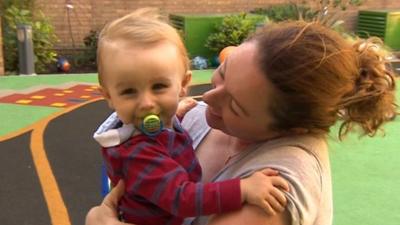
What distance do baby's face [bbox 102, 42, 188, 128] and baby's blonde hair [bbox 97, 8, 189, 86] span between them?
22mm

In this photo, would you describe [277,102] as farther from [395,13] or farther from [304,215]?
[395,13]

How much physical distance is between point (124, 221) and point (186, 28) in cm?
1123

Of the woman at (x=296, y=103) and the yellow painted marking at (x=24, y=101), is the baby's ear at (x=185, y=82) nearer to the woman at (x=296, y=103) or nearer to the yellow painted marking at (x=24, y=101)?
the woman at (x=296, y=103)

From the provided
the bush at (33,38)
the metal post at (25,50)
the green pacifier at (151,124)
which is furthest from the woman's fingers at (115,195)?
the bush at (33,38)

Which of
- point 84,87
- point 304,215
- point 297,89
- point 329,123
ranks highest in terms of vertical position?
point 297,89

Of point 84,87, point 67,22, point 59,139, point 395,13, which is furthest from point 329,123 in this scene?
point 395,13

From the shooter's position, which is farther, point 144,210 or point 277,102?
point 144,210

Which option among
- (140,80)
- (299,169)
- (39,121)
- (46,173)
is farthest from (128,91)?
(39,121)

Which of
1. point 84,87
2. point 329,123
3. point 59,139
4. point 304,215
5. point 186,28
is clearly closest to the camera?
point 304,215

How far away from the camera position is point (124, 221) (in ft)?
5.84

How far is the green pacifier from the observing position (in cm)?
167

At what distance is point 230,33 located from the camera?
12.4 metres

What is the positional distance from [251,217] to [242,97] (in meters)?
0.29

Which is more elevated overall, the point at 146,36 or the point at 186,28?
the point at 146,36
